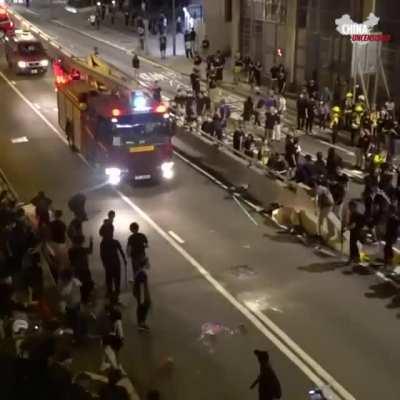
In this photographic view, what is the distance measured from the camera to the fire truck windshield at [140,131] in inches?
870

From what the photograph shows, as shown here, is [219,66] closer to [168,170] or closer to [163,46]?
[163,46]

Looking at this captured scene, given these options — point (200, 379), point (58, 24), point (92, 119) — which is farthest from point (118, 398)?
point (58, 24)

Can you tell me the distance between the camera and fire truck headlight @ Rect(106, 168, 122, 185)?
73.3 ft

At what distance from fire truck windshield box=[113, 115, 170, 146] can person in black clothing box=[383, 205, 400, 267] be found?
788 centimetres

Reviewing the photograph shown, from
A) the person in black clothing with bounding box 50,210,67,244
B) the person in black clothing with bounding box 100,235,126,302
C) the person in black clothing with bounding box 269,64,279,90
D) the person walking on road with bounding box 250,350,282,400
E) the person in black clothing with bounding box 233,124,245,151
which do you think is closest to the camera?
the person walking on road with bounding box 250,350,282,400

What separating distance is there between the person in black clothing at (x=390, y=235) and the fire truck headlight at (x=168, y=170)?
25.7 feet

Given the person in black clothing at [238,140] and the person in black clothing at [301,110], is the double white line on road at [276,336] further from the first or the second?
the person in black clothing at [301,110]

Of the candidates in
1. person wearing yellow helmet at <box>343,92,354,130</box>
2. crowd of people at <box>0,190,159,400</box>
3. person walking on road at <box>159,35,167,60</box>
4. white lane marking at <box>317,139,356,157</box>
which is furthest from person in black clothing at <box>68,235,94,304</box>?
person walking on road at <box>159,35,167,60</box>

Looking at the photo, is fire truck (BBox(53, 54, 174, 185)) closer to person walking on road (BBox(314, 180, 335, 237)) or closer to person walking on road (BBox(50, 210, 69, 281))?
person walking on road (BBox(314, 180, 335, 237))

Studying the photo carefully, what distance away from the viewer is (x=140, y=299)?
1435 centimetres

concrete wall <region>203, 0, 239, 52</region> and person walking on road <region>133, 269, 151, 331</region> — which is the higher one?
concrete wall <region>203, 0, 239, 52</region>

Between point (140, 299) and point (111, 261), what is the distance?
96 cm

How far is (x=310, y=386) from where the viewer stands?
40.9 ft

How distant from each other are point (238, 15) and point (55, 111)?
1311 centimetres
